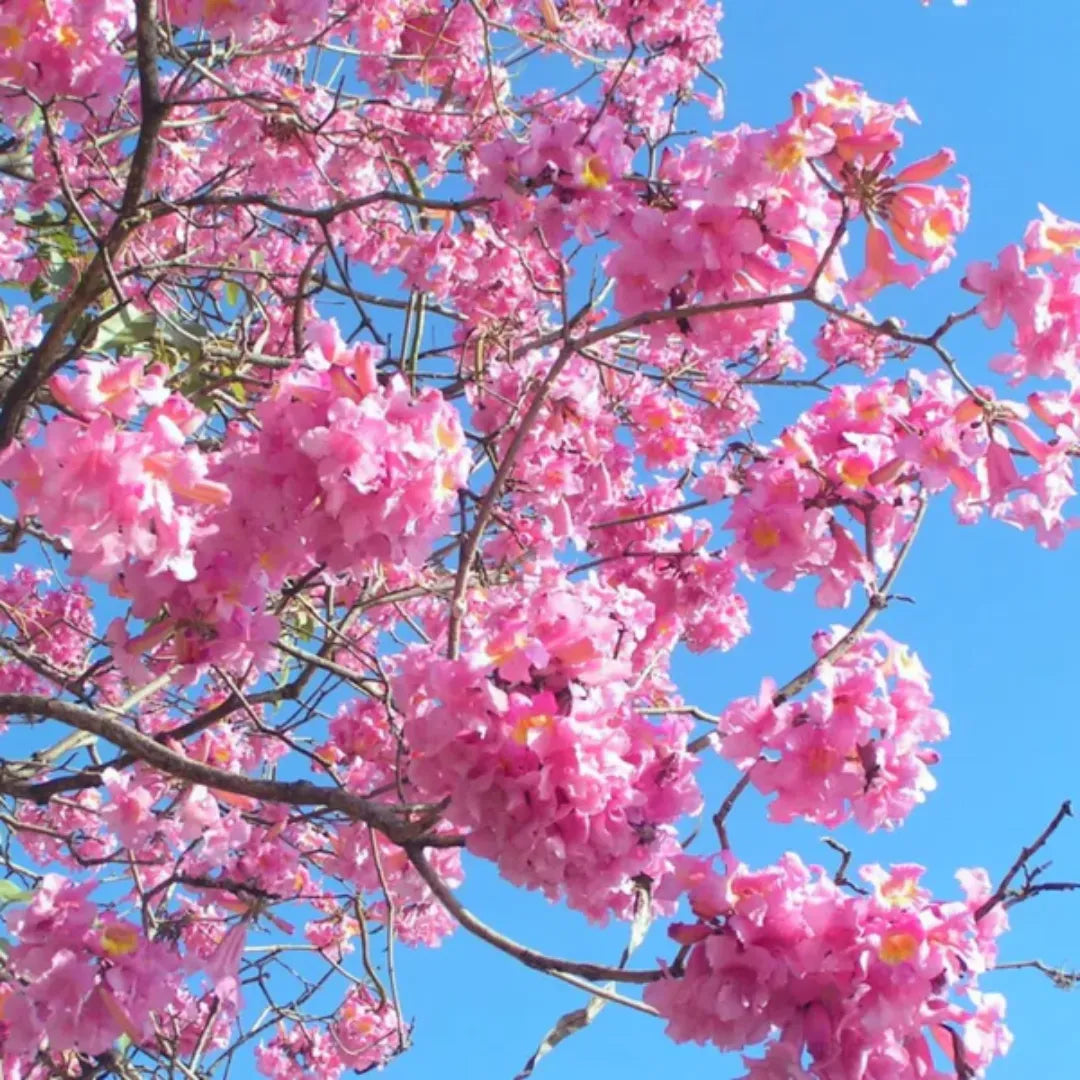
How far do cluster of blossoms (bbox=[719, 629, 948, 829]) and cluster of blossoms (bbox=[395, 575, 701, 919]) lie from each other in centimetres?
18

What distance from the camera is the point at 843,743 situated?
1.73 meters

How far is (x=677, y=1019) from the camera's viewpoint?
1.54 meters

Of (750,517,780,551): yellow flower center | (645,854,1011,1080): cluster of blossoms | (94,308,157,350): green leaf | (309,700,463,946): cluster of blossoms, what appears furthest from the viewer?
(94,308,157,350): green leaf

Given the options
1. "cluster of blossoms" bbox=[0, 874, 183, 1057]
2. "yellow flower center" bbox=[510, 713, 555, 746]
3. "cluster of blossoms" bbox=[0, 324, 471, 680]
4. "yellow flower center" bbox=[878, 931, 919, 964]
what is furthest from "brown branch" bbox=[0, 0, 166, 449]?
"yellow flower center" bbox=[878, 931, 919, 964]

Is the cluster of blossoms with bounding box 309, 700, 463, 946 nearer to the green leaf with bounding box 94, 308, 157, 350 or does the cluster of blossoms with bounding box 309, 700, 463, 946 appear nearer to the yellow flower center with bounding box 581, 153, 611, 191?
the yellow flower center with bounding box 581, 153, 611, 191

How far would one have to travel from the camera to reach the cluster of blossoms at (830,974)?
1.45m

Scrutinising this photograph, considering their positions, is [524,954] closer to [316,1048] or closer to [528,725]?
[528,725]

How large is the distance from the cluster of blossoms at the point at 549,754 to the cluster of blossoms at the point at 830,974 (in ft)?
0.38

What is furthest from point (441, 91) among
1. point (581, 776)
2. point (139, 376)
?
point (581, 776)

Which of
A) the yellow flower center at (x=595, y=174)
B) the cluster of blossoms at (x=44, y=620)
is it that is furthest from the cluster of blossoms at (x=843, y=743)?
the cluster of blossoms at (x=44, y=620)

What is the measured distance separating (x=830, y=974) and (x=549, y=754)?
434 mm

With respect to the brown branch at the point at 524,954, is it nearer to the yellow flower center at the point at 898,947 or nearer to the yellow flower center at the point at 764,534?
the yellow flower center at the point at 898,947

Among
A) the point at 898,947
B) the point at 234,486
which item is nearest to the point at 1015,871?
the point at 898,947

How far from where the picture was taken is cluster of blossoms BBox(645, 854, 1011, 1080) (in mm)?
1445
